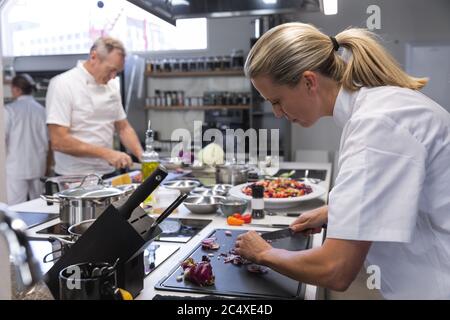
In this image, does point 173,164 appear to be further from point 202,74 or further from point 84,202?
point 202,74

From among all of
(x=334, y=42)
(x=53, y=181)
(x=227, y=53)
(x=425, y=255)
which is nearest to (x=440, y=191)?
(x=425, y=255)

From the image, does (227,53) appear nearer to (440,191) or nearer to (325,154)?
(325,154)

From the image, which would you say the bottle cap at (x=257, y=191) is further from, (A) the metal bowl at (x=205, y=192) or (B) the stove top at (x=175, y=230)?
(A) the metal bowl at (x=205, y=192)

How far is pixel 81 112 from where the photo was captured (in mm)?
2613

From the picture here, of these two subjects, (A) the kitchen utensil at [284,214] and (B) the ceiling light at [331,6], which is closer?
(A) the kitchen utensil at [284,214]

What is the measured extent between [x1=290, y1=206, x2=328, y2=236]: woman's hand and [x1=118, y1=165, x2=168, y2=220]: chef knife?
597mm

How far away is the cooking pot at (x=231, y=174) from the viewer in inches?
88.7

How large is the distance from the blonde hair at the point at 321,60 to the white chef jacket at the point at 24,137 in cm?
331

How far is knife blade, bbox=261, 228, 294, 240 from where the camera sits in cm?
128

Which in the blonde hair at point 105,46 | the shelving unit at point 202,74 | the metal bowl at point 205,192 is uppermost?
the blonde hair at point 105,46

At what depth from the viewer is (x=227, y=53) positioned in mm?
4969

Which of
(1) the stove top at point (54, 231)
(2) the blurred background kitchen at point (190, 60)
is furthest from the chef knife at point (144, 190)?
(2) the blurred background kitchen at point (190, 60)

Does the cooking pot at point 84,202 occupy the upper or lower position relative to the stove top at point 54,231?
upper

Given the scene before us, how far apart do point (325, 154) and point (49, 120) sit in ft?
9.62
